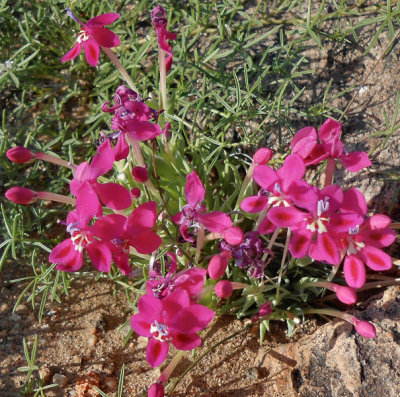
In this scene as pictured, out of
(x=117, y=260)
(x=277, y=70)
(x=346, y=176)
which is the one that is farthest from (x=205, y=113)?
(x=117, y=260)

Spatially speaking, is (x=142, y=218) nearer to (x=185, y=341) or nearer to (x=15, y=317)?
(x=185, y=341)

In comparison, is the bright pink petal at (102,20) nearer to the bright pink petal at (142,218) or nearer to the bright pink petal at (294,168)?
the bright pink petal at (142,218)

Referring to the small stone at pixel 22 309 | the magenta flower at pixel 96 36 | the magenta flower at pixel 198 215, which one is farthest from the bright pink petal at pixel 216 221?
the small stone at pixel 22 309

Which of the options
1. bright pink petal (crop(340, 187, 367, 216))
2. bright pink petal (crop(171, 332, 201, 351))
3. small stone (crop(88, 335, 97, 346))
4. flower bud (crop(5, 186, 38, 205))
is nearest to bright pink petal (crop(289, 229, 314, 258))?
bright pink petal (crop(340, 187, 367, 216))

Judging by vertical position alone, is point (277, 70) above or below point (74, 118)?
above

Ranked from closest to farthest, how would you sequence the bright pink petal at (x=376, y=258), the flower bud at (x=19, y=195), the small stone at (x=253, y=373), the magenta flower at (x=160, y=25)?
the bright pink petal at (x=376, y=258) < the flower bud at (x=19, y=195) < the magenta flower at (x=160, y=25) < the small stone at (x=253, y=373)

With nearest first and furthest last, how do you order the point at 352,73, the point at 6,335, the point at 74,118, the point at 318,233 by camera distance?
1. the point at 318,233
2. the point at 6,335
3. the point at 352,73
4. the point at 74,118

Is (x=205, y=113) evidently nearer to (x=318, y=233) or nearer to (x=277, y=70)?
(x=277, y=70)
